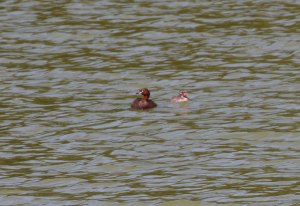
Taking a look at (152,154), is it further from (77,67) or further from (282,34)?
(282,34)

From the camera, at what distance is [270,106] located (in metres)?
17.0

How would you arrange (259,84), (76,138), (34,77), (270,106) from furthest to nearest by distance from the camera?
(34,77) → (259,84) → (270,106) → (76,138)

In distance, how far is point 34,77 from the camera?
67.9ft

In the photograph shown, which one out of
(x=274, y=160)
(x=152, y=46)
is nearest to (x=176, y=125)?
(x=274, y=160)

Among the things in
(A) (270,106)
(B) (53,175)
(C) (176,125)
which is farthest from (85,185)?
(A) (270,106)

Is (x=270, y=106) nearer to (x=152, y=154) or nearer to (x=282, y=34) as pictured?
(x=152, y=154)

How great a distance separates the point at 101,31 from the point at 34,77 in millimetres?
5602

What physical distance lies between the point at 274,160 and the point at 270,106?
13.7 feet

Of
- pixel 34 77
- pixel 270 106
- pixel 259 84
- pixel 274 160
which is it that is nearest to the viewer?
pixel 274 160

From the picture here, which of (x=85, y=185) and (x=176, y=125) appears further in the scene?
(x=176, y=125)

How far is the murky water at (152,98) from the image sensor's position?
1209cm

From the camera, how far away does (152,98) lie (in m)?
18.9

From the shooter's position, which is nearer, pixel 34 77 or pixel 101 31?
pixel 34 77

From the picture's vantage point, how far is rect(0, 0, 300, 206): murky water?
476 inches
